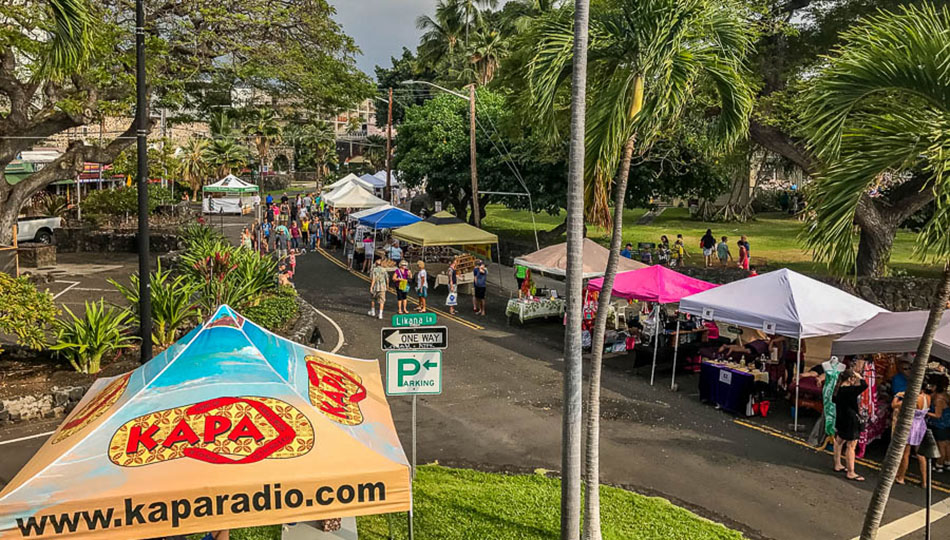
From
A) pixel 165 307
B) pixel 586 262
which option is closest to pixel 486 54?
pixel 586 262

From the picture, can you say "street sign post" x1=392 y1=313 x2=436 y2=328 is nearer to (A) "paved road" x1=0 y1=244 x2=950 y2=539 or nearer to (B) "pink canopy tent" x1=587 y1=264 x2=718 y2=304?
(A) "paved road" x1=0 y1=244 x2=950 y2=539

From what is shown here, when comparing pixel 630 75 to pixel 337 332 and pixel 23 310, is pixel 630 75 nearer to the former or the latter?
pixel 23 310

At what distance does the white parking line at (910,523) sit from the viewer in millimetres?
9898

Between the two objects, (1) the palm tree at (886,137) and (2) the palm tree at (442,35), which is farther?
(2) the palm tree at (442,35)

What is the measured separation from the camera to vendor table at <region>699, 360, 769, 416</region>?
1465 centimetres

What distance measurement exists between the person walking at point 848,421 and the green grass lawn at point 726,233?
627 inches

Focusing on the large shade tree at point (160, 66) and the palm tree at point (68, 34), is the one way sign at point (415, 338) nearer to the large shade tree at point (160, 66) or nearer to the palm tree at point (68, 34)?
the palm tree at point (68, 34)

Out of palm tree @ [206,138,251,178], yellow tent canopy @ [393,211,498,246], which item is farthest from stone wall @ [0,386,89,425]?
palm tree @ [206,138,251,178]

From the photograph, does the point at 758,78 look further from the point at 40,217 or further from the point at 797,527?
the point at 40,217

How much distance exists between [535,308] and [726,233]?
83.6ft

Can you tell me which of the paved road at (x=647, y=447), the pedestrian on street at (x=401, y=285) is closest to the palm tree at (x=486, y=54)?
the pedestrian on street at (x=401, y=285)

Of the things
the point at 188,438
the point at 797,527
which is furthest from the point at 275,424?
the point at 797,527

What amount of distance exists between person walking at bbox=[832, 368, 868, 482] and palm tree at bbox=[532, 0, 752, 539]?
15.9 feet

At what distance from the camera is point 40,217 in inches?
1334
